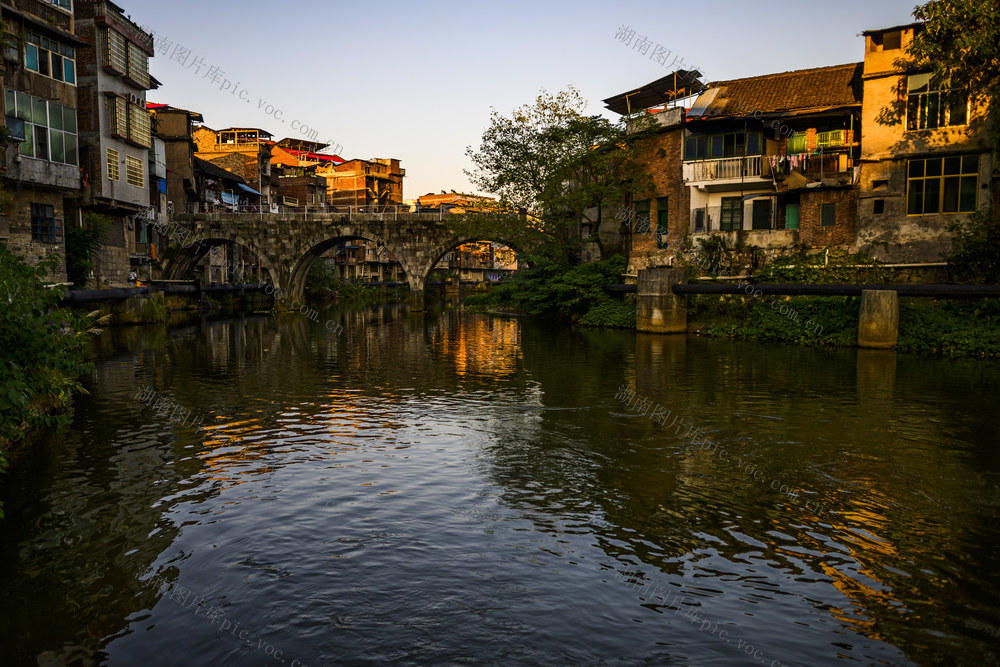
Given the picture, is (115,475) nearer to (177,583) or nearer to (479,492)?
(177,583)

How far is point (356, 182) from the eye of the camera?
335 ft

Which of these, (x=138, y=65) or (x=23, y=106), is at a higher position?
(x=138, y=65)

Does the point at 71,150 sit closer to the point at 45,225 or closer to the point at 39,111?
the point at 39,111

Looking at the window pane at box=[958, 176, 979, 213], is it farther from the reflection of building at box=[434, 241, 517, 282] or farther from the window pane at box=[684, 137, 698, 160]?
the reflection of building at box=[434, 241, 517, 282]

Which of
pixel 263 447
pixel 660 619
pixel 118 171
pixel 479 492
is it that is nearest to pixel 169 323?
pixel 118 171

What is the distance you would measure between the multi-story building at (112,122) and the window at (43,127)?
134 inches

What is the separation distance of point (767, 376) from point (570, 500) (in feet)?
41.4

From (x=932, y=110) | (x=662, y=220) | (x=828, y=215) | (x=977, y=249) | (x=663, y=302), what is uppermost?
(x=932, y=110)

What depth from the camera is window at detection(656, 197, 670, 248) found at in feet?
127

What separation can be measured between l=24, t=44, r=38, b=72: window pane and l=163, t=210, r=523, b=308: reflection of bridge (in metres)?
22.2

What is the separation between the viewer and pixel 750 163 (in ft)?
115

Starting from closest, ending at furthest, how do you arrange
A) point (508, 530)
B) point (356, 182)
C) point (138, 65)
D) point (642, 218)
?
1. point (508, 530)
2. point (138, 65)
3. point (642, 218)
4. point (356, 182)

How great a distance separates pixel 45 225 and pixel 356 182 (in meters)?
74.4

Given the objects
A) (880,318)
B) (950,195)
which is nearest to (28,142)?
(880,318)
